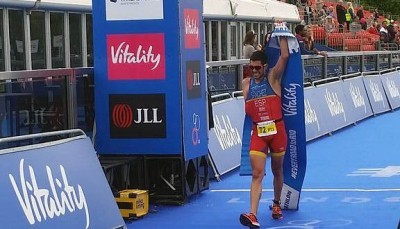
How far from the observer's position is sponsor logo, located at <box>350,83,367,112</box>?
20672 mm

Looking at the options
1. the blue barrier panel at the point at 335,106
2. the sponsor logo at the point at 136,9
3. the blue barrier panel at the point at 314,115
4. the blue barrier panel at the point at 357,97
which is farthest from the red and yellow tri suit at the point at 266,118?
the blue barrier panel at the point at 357,97

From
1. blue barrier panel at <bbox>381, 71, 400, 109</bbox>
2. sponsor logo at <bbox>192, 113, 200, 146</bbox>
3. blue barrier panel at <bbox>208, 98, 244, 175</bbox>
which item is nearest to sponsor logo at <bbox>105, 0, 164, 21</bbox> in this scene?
sponsor logo at <bbox>192, 113, 200, 146</bbox>

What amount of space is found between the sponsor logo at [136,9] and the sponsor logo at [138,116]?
885mm

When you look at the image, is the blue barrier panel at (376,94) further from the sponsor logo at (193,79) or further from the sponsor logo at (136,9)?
the sponsor logo at (136,9)

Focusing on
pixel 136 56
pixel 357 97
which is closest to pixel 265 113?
pixel 136 56

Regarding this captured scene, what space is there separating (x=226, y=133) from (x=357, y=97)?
8755 mm

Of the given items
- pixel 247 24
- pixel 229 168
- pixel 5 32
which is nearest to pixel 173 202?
pixel 229 168

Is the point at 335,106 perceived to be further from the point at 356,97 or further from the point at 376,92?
the point at 376,92

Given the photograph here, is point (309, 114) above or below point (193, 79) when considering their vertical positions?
below

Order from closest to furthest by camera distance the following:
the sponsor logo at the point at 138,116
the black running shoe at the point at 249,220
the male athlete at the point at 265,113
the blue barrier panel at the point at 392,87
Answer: the black running shoe at the point at 249,220 < the male athlete at the point at 265,113 < the sponsor logo at the point at 138,116 < the blue barrier panel at the point at 392,87

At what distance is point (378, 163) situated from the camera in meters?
13.4

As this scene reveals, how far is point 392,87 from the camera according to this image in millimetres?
24969

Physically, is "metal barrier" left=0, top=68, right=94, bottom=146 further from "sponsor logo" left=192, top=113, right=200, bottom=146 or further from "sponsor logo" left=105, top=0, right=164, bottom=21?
"sponsor logo" left=192, top=113, right=200, bottom=146

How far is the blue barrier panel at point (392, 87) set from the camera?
24.2m
